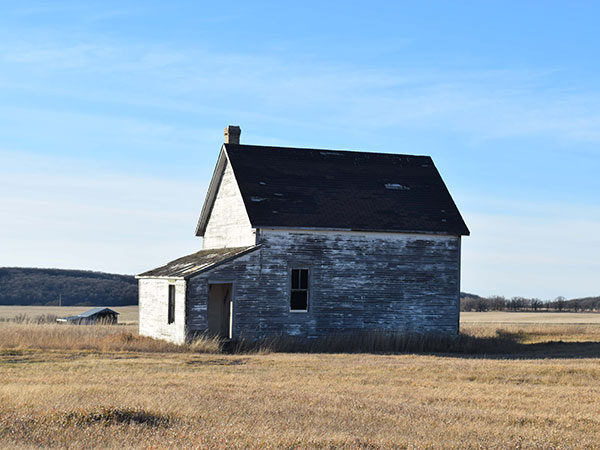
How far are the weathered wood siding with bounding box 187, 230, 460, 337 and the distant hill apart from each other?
241 feet

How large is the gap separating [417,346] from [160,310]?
353 inches

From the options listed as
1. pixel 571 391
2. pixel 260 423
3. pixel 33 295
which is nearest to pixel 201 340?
pixel 571 391

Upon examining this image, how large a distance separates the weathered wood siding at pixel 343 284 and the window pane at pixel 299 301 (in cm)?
21

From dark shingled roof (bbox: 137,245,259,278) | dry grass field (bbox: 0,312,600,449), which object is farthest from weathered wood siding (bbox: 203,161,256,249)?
dry grass field (bbox: 0,312,600,449)

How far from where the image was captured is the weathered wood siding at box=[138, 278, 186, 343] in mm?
27266

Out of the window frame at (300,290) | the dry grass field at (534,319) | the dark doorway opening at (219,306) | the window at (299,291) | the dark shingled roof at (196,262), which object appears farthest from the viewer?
the dry grass field at (534,319)

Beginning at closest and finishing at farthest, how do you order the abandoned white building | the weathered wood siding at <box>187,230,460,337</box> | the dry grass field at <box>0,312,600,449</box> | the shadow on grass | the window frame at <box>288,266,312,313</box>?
the dry grass field at <box>0,312,600,449</box>, the shadow on grass, the weathered wood siding at <box>187,230,460,337</box>, the abandoned white building, the window frame at <box>288,266,312,313</box>

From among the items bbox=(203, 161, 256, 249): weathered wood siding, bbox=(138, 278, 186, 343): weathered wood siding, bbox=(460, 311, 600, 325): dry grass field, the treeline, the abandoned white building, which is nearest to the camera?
bbox=(138, 278, 186, 343): weathered wood siding

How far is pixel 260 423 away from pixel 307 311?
→ 1685 centimetres

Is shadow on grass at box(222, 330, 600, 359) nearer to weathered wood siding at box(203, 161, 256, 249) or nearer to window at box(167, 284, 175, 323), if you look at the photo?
window at box(167, 284, 175, 323)

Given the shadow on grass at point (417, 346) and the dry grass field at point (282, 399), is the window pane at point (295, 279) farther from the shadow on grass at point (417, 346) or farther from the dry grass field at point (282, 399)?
the dry grass field at point (282, 399)

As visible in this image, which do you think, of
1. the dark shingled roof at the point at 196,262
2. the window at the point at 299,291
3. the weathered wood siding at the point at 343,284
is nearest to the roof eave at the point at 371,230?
the weathered wood siding at the point at 343,284

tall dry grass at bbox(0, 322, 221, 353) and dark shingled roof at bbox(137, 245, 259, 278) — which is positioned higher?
dark shingled roof at bbox(137, 245, 259, 278)

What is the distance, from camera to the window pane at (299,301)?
28.5 metres
